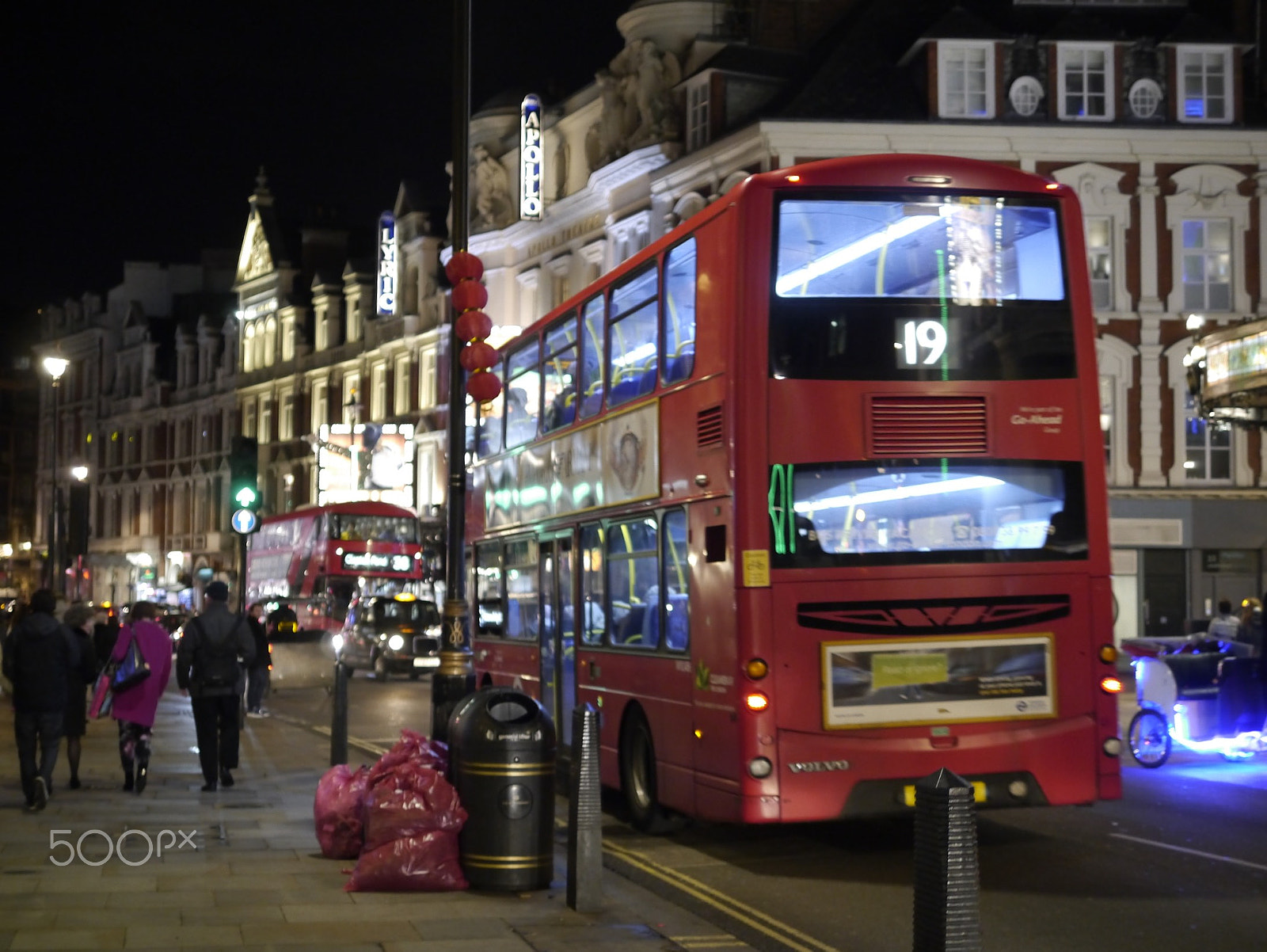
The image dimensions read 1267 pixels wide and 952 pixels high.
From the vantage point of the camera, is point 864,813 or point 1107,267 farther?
point 1107,267

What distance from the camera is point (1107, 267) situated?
132 ft

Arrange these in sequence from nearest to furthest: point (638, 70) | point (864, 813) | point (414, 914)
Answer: point (414, 914) < point (864, 813) < point (638, 70)

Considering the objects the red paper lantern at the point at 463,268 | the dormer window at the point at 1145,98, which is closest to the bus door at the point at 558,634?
the red paper lantern at the point at 463,268

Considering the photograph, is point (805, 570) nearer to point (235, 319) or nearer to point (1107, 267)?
point (1107, 267)

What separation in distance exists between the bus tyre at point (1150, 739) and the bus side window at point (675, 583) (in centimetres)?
739

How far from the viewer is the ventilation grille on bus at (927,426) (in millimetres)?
11062

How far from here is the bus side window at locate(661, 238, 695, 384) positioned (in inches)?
477

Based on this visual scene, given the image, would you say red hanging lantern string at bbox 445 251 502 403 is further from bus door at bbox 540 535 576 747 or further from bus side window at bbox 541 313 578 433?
bus door at bbox 540 535 576 747

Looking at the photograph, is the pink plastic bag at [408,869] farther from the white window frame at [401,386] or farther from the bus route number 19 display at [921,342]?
the white window frame at [401,386]

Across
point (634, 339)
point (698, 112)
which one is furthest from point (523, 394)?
point (698, 112)

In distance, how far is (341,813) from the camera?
1096 centimetres

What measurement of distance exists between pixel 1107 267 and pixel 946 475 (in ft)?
102

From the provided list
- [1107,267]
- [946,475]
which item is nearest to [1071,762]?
[946,475]

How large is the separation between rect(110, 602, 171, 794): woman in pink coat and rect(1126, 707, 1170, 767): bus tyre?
392 inches
